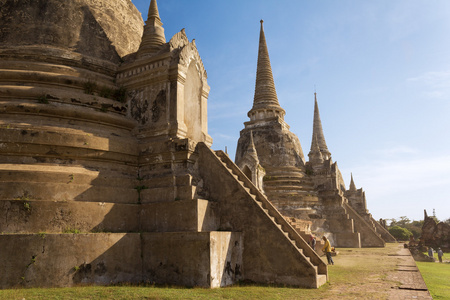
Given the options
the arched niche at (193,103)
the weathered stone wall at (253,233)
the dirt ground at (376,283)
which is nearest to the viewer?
the dirt ground at (376,283)

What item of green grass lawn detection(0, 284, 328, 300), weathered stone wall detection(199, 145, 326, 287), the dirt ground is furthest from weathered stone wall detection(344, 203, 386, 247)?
green grass lawn detection(0, 284, 328, 300)

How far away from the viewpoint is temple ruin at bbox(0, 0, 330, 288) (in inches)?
331

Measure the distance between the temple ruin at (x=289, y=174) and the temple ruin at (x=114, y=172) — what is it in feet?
44.1

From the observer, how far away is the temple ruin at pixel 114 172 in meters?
8.41

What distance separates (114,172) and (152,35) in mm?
5399

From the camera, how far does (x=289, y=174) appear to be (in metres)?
26.5

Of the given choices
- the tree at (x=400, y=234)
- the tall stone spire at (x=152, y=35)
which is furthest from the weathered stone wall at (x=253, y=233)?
the tree at (x=400, y=234)

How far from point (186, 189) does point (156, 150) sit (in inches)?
69.1

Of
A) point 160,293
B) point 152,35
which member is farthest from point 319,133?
point 160,293

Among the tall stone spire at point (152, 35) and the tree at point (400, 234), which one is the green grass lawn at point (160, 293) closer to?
the tall stone spire at point (152, 35)

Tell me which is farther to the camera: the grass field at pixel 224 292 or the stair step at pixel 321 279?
the stair step at pixel 321 279

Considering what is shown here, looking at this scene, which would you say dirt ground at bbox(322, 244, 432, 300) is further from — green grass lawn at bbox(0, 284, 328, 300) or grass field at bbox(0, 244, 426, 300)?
green grass lawn at bbox(0, 284, 328, 300)

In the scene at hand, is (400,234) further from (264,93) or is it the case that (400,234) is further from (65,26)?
(65,26)

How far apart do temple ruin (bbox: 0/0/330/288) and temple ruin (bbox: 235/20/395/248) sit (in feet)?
44.1
